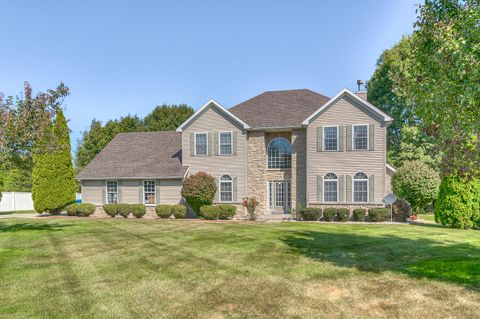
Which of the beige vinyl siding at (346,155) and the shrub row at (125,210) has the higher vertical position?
the beige vinyl siding at (346,155)

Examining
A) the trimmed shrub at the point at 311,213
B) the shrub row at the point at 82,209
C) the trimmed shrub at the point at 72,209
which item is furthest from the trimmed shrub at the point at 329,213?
the trimmed shrub at the point at 72,209

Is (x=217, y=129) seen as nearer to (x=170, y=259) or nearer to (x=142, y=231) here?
(x=142, y=231)

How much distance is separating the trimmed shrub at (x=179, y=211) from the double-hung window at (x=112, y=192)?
5968 millimetres

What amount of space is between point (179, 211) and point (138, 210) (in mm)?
3409

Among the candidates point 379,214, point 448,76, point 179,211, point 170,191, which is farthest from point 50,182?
point 448,76

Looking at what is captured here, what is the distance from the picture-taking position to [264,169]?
2500 centimetres

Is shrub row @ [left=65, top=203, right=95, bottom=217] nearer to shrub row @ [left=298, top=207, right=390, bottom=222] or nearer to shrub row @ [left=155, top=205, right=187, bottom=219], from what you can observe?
shrub row @ [left=155, top=205, right=187, bottom=219]

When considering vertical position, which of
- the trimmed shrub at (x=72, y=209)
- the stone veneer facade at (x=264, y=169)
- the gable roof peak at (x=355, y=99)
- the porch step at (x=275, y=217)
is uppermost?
the gable roof peak at (x=355, y=99)

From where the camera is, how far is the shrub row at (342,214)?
69.4ft

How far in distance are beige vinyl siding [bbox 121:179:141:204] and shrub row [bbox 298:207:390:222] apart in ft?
42.3

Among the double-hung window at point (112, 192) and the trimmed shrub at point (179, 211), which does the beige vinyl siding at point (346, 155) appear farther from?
the double-hung window at point (112, 192)

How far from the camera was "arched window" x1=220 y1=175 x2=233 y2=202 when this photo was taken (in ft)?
80.9

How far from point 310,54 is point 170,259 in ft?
38.3

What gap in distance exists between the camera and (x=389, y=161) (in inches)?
1462
